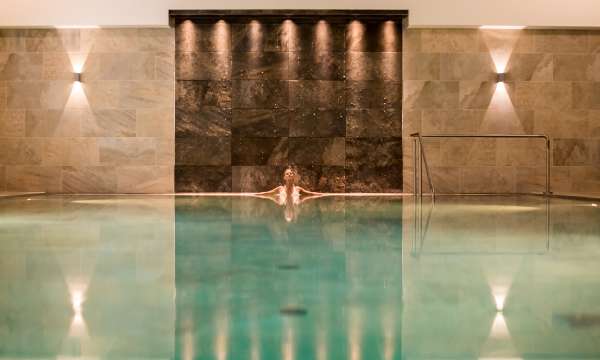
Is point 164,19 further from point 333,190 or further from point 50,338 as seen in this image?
point 50,338

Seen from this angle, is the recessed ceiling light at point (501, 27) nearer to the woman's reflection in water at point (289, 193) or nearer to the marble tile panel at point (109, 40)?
the woman's reflection in water at point (289, 193)

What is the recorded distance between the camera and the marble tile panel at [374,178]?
1152 cm

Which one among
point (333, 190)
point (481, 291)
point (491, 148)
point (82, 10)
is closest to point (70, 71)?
point (82, 10)

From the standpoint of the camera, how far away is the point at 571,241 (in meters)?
3.89

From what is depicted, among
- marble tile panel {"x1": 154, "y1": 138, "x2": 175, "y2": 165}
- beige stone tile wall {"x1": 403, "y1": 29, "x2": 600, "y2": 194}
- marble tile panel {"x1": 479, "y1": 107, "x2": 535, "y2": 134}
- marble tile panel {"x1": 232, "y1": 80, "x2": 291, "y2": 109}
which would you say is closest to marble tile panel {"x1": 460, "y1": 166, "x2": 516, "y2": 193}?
beige stone tile wall {"x1": 403, "y1": 29, "x2": 600, "y2": 194}

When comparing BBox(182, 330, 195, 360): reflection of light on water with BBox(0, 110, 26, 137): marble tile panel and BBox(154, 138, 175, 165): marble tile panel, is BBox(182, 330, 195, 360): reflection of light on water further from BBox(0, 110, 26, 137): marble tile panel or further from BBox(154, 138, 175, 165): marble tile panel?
BBox(0, 110, 26, 137): marble tile panel

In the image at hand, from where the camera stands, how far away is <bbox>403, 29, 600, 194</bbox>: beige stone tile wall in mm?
11484

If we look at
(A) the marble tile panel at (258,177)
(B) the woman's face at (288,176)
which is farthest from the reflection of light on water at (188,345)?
(A) the marble tile panel at (258,177)

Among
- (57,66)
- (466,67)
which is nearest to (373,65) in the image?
(466,67)

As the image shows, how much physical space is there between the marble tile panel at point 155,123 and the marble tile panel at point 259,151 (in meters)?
1.19

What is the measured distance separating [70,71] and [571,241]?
9.84m

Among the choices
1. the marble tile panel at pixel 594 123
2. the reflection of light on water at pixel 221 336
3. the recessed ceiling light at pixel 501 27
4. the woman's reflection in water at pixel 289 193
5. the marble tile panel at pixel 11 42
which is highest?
the recessed ceiling light at pixel 501 27

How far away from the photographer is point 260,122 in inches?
452

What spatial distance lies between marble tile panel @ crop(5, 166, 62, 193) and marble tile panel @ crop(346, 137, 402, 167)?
5.28m
